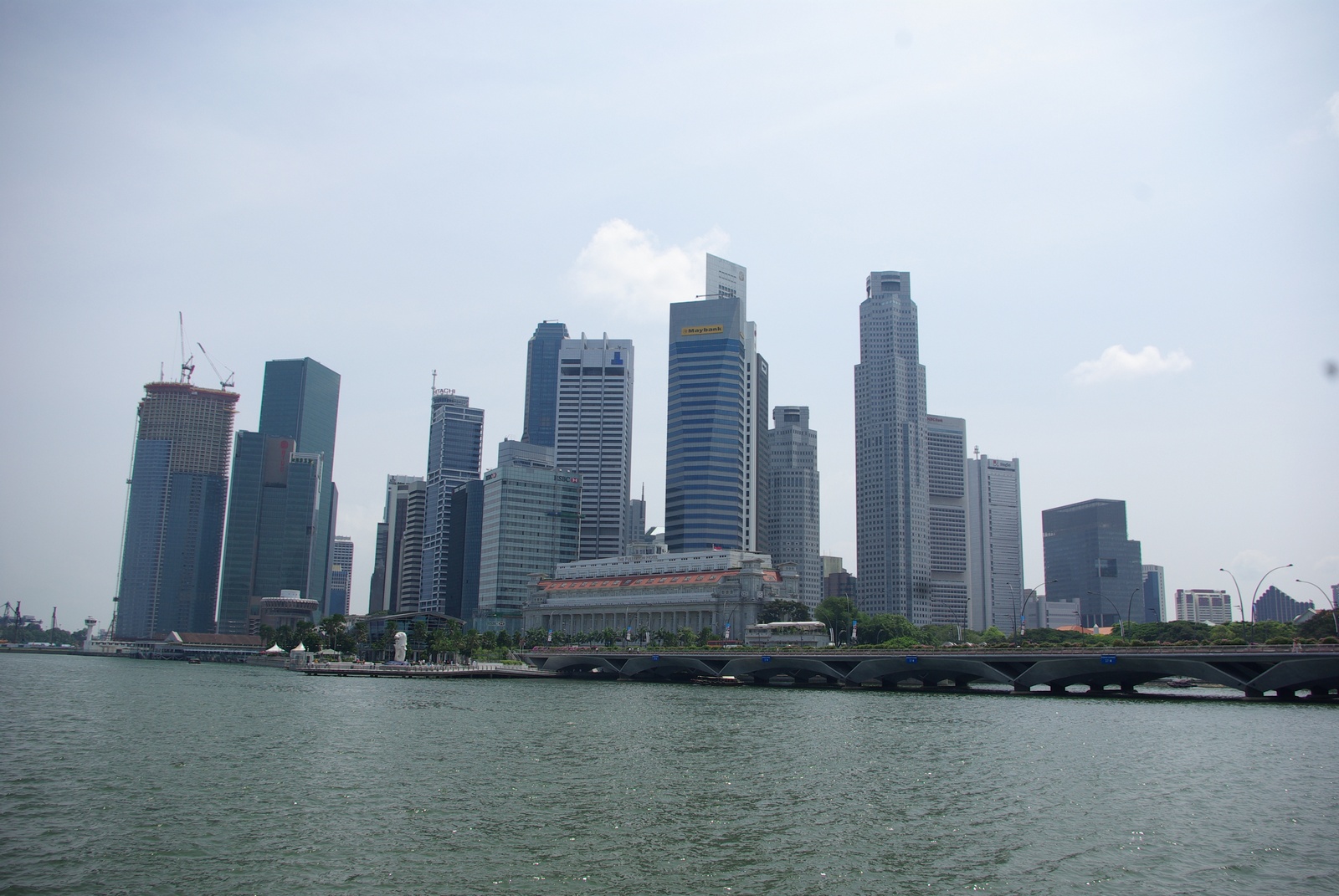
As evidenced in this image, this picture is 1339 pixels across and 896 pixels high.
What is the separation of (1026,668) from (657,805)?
113992 mm

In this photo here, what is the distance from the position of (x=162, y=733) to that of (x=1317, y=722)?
Result: 104 m

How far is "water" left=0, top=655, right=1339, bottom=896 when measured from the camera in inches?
1442

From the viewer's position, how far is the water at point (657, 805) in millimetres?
36625

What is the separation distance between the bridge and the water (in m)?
31.1

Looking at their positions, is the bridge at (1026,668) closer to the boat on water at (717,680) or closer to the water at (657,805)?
the boat on water at (717,680)

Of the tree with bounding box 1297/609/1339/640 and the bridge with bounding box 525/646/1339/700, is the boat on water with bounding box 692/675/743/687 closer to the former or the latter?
the bridge with bounding box 525/646/1339/700

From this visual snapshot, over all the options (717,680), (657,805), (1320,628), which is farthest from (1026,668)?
(657,805)

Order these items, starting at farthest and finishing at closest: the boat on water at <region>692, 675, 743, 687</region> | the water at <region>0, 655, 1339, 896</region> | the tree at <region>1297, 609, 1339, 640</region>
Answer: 1. the boat on water at <region>692, 675, 743, 687</region>
2. the tree at <region>1297, 609, 1339, 640</region>
3. the water at <region>0, 655, 1339, 896</region>

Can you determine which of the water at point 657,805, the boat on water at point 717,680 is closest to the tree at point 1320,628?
the water at point 657,805

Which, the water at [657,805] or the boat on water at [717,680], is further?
the boat on water at [717,680]

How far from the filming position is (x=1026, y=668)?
486 ft

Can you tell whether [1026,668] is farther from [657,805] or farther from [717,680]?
[657,805]

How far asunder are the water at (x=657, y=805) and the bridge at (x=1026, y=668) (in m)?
31.1

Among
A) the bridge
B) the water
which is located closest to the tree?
the bridge
